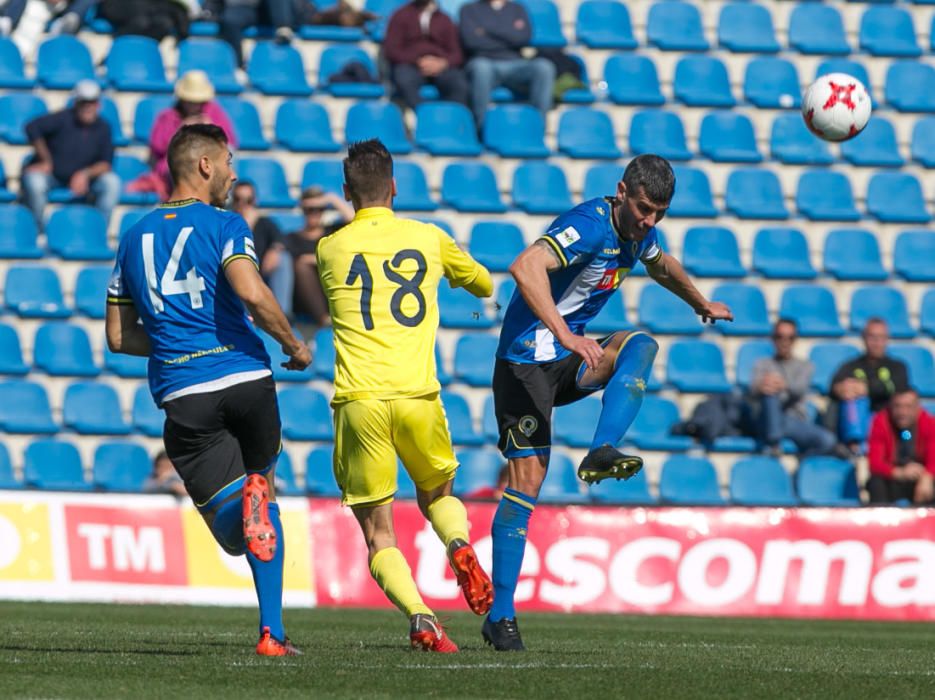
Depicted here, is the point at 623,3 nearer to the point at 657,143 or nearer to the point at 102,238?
the point at 657,143

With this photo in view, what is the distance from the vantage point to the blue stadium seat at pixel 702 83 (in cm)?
1855

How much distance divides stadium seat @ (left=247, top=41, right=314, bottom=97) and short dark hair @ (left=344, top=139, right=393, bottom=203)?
10.3m

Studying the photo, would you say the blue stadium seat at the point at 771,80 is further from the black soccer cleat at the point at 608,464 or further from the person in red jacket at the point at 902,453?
the black soccer cleat at the point at 608,464

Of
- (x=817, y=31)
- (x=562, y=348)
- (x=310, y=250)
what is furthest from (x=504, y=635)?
(x=817, y=31)

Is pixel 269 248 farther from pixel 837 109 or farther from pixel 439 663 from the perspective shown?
pixel 439 663

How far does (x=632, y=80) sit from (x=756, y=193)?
6.04 feet

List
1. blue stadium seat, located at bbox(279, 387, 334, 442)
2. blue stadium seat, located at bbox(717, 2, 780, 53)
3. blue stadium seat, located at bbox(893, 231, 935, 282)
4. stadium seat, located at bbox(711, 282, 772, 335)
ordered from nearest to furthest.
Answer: blue stadium seat, located at bbox(279, 387, 334, 442) < stadium seat, located at bbox(711, 282, 772, 335) < blue stadium seat, located at bbox(893, 231, 935, 282) < blue stadium seat, located at bbox(717, 2, 780, 53)

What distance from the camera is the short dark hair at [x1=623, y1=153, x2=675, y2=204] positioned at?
7.91 metres

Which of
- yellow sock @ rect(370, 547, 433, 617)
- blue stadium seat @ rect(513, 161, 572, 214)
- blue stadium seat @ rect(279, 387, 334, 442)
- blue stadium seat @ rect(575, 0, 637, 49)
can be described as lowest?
blue stadium seat @ rect(279, 387, 334, 442)

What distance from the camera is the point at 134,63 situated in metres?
17.5

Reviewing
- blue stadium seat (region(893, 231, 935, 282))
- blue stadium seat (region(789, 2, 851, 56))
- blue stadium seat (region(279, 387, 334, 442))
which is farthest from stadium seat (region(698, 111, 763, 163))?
blue stadium seat (region(279, 387, 334, 442))

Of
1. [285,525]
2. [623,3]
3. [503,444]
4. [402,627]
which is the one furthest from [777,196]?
[503,444]

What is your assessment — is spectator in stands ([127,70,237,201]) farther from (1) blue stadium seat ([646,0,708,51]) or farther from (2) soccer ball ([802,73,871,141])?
(2) soccer ball ([802,73,871,141])

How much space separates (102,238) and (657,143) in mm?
5836
